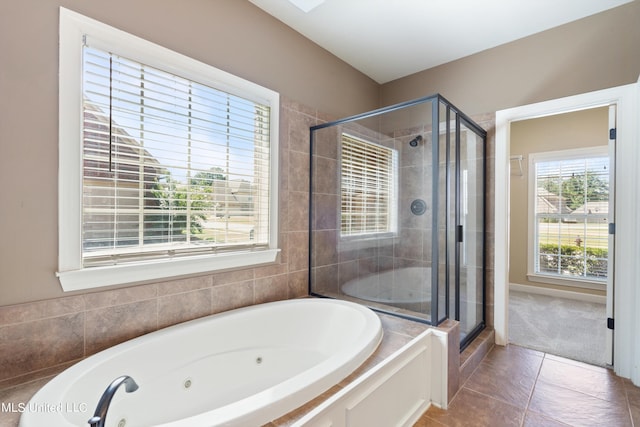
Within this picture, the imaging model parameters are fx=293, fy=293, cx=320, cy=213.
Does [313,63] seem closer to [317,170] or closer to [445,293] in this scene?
[317,170]

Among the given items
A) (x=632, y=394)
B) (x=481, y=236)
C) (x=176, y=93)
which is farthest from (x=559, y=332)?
(x=176, y=93)

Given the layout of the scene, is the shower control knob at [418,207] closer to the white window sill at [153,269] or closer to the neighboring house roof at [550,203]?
the white window sill at [153,269]

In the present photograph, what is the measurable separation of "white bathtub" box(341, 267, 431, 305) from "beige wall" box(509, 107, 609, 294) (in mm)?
2894

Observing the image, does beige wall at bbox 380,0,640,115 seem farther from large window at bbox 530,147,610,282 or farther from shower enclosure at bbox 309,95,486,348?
large window at bbox 530,147,610,282

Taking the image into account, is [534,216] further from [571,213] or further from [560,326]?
[560,326]

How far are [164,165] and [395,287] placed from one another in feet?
6.41

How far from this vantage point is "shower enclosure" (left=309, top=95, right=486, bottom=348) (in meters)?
1.97

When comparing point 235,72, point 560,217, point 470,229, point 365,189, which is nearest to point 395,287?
point 470,229

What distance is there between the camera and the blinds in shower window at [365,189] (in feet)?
8.54

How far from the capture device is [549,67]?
2.32 m

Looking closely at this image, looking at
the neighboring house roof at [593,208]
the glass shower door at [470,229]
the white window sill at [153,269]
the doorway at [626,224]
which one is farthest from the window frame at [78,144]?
the neighboring house roof at [593,208]

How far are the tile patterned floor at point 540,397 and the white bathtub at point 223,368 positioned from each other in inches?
29.2

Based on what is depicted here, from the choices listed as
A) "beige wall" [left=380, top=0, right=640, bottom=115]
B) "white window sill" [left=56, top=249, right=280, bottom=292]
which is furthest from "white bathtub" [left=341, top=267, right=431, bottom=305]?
"beige wall" [left=380, top=0, right=640, bottom=115]

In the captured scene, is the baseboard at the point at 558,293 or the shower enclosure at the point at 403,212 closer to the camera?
the shower enclosure at the point at 403,212
